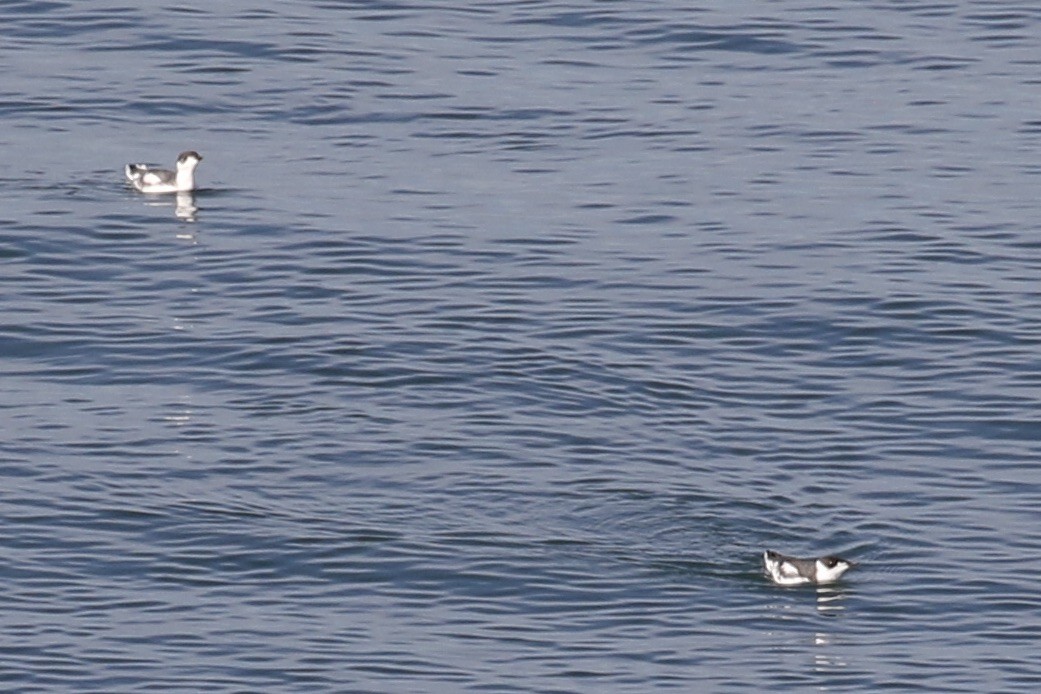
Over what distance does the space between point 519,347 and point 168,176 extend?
8927mm

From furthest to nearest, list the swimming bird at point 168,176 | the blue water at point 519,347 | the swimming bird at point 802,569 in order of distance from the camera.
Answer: the swimming bird at point 168,176, the swimming bird at point 802,569, the blue water at point 519,347

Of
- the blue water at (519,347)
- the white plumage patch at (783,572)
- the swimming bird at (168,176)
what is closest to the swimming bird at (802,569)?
the white plumage patch at (783,572)

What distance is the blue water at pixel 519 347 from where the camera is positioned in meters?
24.0

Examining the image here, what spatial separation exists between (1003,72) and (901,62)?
2029 millimetres

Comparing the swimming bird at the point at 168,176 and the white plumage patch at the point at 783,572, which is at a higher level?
the swimming bird at the point at 168,176

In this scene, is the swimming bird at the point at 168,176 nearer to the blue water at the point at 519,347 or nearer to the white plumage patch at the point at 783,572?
the blue water at the point at 519,347

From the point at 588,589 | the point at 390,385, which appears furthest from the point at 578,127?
the point at 588,589

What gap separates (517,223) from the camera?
37844 millimetres

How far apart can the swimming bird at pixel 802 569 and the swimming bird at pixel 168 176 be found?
16398 mm

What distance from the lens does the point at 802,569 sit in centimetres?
2438

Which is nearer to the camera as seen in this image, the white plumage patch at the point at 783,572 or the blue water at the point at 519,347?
the blue water at the point at 519,347

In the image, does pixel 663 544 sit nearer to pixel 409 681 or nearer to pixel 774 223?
pixel 409 681

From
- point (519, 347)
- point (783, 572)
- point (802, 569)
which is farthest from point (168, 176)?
point (802, 569)

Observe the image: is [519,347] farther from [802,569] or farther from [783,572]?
[802,569]
